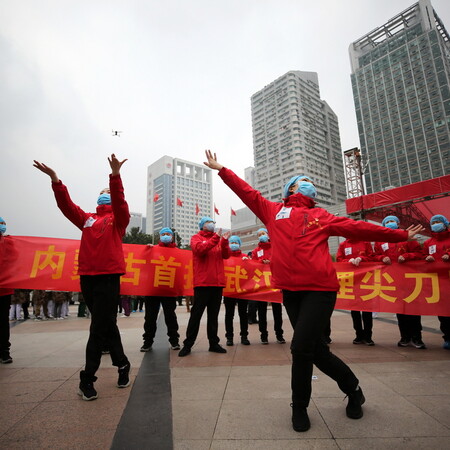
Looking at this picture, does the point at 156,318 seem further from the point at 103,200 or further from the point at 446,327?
the point at 446,327

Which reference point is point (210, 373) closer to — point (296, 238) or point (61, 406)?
point (61, 406)

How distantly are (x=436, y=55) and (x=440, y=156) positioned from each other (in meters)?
32.8

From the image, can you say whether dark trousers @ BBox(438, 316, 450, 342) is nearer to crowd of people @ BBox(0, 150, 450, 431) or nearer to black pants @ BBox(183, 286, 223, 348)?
crowd of people @ BBox(0, 150, 450, 431)

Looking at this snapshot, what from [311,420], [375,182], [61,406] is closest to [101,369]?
[61,406]

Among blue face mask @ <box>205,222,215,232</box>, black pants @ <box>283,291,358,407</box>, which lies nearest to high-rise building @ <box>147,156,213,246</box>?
blue face mask @ <box>205,222,215,232</box>

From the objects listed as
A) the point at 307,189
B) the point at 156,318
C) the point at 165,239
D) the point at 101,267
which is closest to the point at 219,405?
the point at 101,267

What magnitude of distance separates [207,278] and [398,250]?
3399 mm

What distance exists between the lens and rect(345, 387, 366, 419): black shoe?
7.42ft

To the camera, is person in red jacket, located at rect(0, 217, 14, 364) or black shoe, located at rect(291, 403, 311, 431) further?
person in red jacket, located at rect(0, 217, 14, 364)

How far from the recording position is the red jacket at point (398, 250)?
4.99m

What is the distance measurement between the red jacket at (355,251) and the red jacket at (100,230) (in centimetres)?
421

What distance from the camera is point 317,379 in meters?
3.23

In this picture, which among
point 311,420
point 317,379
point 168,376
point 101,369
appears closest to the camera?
point 311,420

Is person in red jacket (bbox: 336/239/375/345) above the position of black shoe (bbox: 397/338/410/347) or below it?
above
